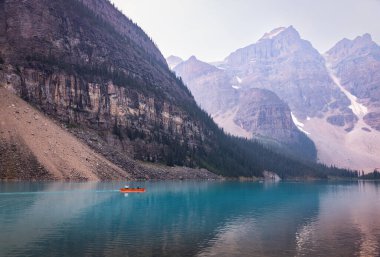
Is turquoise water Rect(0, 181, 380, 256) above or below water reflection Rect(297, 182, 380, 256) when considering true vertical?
above

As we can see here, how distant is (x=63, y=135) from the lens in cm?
14338

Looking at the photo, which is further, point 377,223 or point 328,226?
point 377,223

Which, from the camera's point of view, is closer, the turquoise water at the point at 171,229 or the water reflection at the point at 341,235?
the turquoise water at the point at 171,229

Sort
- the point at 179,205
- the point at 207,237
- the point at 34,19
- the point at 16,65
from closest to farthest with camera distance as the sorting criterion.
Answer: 1. the point at 207,237
2. the point at 179,205
3. the point at 16,65
4. the point at 34,19

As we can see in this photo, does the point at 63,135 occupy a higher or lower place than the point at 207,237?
higher

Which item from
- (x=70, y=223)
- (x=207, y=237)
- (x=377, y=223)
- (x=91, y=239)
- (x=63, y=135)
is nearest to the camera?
(x=91, y=239)

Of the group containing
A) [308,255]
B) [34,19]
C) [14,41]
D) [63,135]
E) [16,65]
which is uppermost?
[34,19]

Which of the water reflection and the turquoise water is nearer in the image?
the turquoise water

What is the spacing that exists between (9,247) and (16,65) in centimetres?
15230

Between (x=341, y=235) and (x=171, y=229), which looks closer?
(x=341, y=235)

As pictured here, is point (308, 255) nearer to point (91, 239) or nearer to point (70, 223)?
point (91, 239)

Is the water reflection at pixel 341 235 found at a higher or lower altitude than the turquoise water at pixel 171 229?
lower

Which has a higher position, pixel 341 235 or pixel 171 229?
pixel 171 229

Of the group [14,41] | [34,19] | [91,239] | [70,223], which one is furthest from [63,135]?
[91,239]
